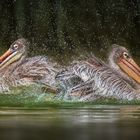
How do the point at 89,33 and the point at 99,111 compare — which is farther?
the point at 89,33

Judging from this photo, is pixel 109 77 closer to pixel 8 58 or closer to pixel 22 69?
pixel 22 69

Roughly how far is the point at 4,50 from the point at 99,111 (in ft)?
6.04

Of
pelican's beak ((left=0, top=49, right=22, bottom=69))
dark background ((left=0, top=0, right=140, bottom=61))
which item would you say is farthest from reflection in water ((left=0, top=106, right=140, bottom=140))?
dark background ((left=0, top=0, right=140, bottom=61))

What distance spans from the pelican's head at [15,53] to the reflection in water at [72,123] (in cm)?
92

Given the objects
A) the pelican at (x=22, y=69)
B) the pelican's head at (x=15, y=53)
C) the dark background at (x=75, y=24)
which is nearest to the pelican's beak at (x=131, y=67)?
the dark background at (x=75, y=24)

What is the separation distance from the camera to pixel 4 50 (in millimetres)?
8266

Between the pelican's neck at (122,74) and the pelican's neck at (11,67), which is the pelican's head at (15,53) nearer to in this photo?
the pelican's neck at (11,67)

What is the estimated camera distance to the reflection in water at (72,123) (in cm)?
457

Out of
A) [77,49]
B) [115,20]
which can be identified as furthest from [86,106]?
[115,20]

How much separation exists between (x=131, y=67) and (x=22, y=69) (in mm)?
1678

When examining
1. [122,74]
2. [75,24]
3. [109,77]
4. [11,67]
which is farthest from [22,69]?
[122,74]

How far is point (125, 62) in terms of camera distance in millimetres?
8242

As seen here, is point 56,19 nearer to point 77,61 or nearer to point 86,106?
point 77,61

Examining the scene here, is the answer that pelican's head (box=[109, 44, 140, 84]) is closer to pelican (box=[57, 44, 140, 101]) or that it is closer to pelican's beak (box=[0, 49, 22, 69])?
pelican (box=[57, 44, 140, 101])
